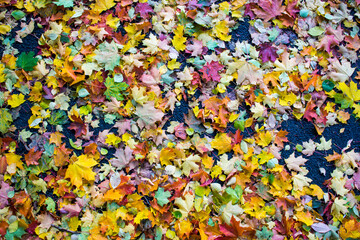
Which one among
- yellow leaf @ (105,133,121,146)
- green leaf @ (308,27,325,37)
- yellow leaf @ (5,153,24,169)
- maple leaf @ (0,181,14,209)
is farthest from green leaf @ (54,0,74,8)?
green leaf @ (308,27,325,37)

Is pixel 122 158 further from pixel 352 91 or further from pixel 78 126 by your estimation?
pixel 352 91

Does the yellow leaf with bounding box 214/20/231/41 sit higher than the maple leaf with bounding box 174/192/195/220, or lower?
higher

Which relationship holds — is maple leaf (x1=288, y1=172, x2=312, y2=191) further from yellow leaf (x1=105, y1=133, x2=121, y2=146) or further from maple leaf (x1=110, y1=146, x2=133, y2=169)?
yellow leaf (x1=105, y1=133, x2=121, y2=146)

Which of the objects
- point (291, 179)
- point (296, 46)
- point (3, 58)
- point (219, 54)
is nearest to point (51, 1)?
point (3, 58)

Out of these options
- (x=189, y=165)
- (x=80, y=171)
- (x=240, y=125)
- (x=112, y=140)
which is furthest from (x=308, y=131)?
(x=80, y=171)

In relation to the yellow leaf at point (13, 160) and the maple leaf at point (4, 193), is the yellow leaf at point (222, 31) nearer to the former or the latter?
the yellow leaf at point (13, 160)

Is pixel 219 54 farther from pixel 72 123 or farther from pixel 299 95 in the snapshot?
pixel 72 123

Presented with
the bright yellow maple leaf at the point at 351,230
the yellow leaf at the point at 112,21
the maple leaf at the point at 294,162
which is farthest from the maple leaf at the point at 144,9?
the bright yellow maple leaf at the point at 351,230
